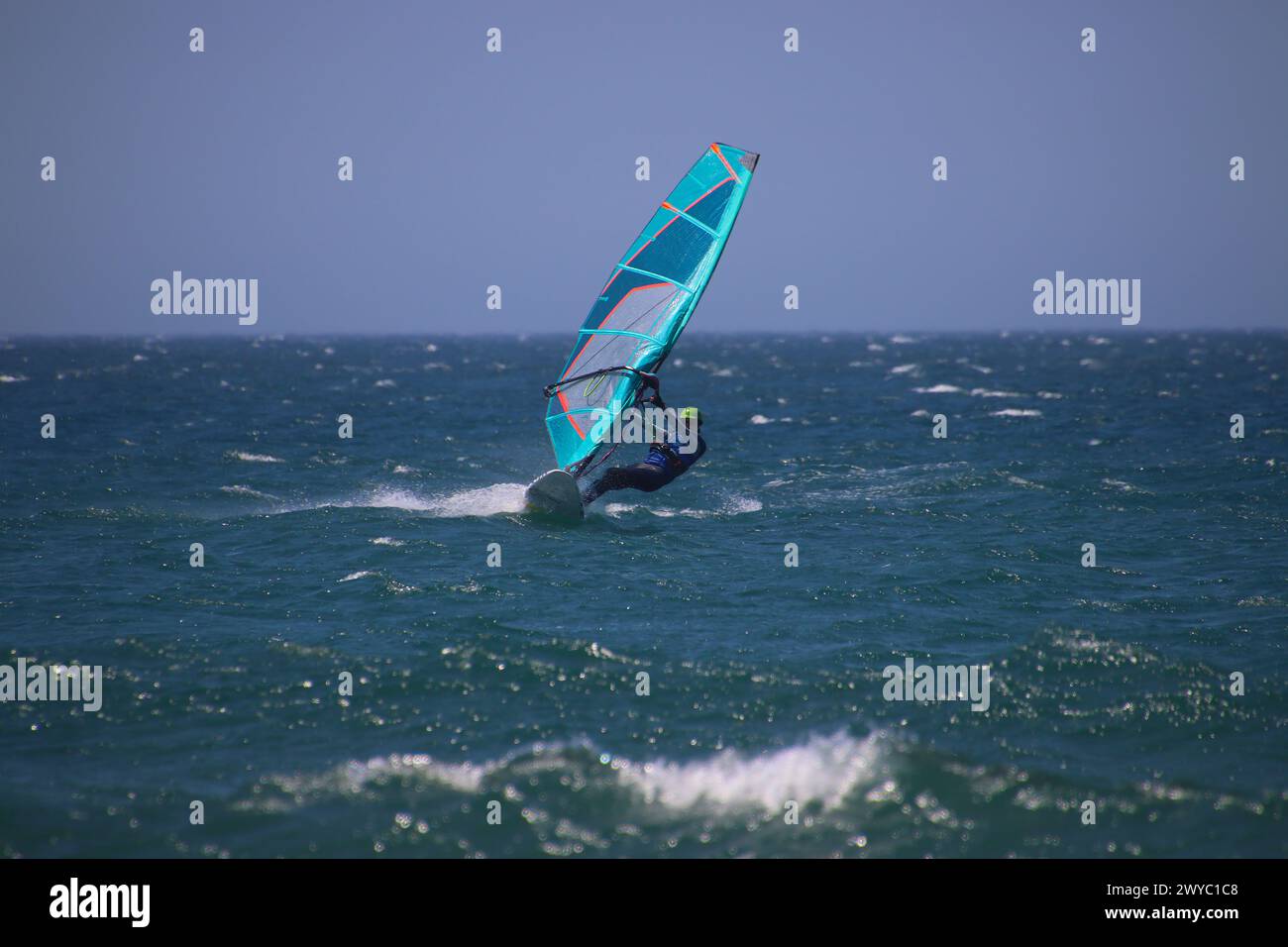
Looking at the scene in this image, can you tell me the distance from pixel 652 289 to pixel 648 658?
8.64 metres

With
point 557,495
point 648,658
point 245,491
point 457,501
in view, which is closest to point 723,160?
point 557,495

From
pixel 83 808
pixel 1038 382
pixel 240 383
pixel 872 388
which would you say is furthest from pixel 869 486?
pixel 240 383

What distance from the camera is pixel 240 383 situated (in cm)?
5922

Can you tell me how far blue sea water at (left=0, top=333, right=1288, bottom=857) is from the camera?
8234 mm

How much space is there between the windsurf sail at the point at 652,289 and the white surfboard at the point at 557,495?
269 mm

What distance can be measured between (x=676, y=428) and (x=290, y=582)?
263 inches

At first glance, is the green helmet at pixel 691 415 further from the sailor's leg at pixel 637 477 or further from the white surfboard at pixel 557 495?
the white surfboard at pixel 557 495

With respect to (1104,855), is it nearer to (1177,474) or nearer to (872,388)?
(1177,474)

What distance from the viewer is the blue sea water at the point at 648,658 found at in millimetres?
8234

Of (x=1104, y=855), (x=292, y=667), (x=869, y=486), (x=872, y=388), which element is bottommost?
(x=1104, y=855)

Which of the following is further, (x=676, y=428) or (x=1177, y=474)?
(x=1177, y=474)

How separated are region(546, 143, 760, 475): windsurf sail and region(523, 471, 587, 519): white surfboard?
10.6 inches

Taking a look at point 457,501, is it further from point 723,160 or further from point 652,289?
point 723,160
